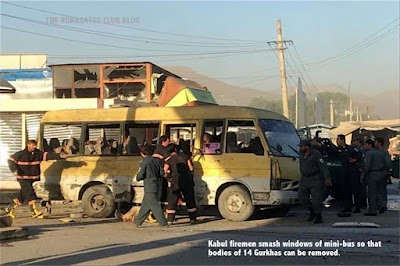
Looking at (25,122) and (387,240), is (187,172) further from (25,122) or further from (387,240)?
(25,122)

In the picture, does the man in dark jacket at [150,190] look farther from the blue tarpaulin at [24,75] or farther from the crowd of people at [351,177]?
the blue tarpaulin at [24,75]

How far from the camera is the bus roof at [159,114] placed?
12.1m

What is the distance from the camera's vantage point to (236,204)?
11.9 metres

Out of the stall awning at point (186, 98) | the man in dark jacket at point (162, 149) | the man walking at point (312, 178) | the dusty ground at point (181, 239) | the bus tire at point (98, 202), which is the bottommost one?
the dusty ground at point (181, 239)

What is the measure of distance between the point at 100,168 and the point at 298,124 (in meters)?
30.4

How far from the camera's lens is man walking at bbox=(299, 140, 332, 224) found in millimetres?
11281

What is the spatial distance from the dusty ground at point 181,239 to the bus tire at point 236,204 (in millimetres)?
210

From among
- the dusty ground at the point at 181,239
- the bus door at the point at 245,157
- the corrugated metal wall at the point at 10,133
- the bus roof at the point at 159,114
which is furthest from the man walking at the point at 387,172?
the corrugated metal wall at the point at 10,133

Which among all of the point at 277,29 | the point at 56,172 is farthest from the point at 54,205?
the point at 277,29

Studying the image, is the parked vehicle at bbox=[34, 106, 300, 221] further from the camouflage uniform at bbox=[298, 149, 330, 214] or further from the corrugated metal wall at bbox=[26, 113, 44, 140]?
Answer: the corrugated metal wall at bbox=[26, 113, 44, 140]

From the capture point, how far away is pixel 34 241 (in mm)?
9547

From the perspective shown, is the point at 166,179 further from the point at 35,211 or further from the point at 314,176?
the point at 35,211

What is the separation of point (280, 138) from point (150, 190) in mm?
3113

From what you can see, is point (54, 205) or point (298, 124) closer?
point (54, 205)
